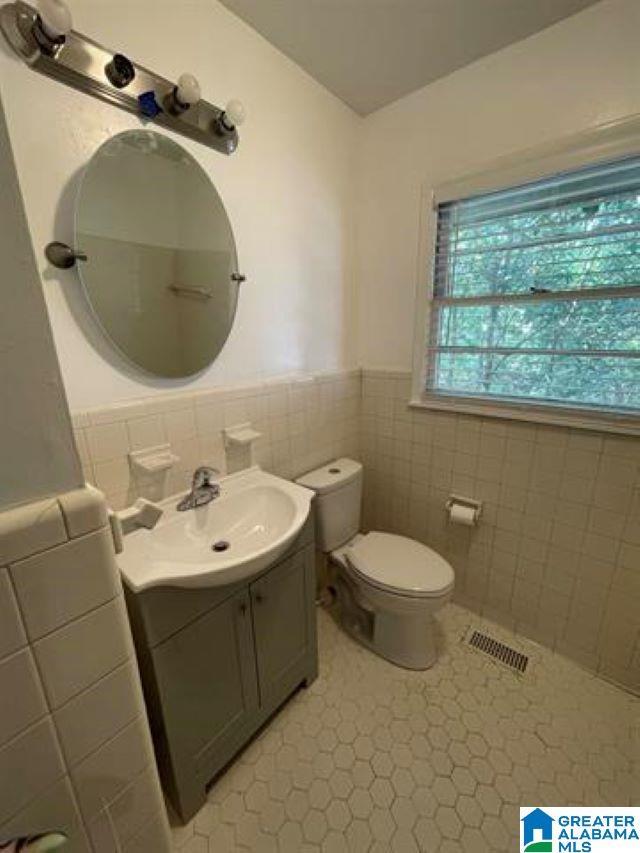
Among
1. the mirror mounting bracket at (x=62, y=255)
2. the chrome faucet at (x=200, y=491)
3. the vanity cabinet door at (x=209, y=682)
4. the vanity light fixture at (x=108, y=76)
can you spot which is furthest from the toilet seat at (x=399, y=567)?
the vanity light fixture at (x=108, y=76)

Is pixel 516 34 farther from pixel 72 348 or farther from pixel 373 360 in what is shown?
pixel 72 348

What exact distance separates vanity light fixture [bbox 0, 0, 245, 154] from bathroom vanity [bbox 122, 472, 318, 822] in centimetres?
119

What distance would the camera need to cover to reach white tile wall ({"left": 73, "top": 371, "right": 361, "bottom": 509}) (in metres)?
1.07

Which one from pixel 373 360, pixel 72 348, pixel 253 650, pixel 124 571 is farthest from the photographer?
pixel 373 360

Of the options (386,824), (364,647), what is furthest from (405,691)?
(386,824)

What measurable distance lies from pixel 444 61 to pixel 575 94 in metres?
0.50

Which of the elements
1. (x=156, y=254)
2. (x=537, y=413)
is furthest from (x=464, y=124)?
(x=156, y=254)

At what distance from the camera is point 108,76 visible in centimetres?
94

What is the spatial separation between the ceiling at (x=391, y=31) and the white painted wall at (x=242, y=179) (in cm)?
8

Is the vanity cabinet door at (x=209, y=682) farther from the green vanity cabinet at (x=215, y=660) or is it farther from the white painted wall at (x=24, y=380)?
the white painted wall at (x=24, y=380)

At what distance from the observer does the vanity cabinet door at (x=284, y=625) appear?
1.19m

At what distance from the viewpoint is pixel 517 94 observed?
4.40ft

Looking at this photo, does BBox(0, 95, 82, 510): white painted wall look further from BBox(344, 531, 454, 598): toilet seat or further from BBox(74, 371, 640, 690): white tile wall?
BBox(344, 531, 454, 598): toilet seat

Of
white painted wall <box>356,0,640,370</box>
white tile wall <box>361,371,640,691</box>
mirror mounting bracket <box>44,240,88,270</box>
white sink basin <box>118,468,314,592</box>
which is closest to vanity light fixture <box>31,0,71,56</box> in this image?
mirror mounting bracket <box>44,240,88,270</box>
